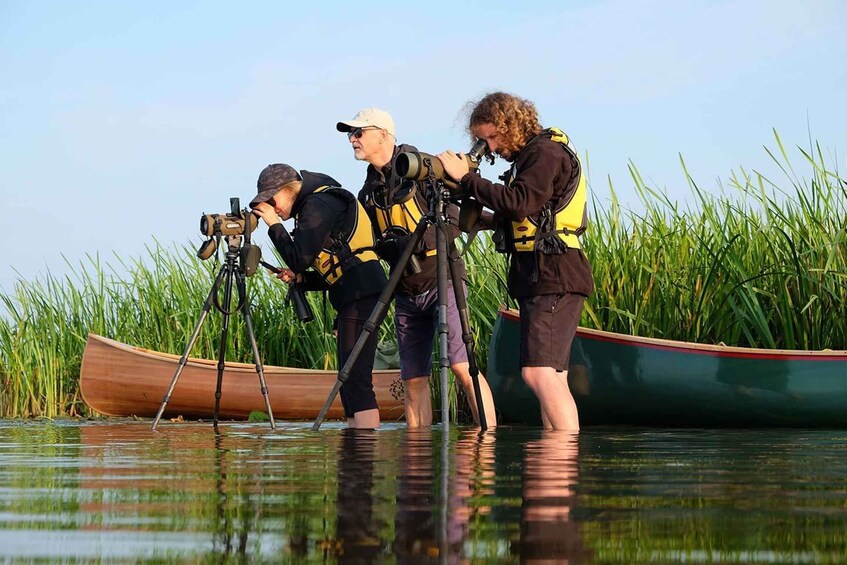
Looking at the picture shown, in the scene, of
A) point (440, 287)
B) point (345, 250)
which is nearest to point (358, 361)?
point (345, 250)

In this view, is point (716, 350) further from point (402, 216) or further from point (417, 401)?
point (402, 216)

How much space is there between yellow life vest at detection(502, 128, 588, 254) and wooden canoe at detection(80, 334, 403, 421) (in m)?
5.36

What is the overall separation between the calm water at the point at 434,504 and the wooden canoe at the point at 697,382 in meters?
3.00

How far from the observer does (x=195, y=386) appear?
1151cm

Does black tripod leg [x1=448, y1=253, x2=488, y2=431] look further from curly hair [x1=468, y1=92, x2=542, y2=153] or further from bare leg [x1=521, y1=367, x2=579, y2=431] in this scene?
curly hair [x1=468, y1=92, x2=542, y2=153]

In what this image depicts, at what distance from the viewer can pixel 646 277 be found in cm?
904

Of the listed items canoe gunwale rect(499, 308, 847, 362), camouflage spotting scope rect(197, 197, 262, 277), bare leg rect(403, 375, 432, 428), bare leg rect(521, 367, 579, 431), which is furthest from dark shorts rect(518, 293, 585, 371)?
canoe gunwale rect(499, 308, 847, 362)

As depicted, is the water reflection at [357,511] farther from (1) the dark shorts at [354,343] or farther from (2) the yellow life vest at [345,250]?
(2) the yellow life vest at [345,250]

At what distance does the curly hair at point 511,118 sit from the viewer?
18.3 ft

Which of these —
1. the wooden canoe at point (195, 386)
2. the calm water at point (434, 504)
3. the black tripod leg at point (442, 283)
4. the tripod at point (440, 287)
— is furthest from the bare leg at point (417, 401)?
the wooden canoe at point (195, 386)

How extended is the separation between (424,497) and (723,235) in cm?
657

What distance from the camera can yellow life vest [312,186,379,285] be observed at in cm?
657

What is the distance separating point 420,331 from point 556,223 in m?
1.49

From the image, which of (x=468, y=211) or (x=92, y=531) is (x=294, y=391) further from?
(x=92, y=531)
